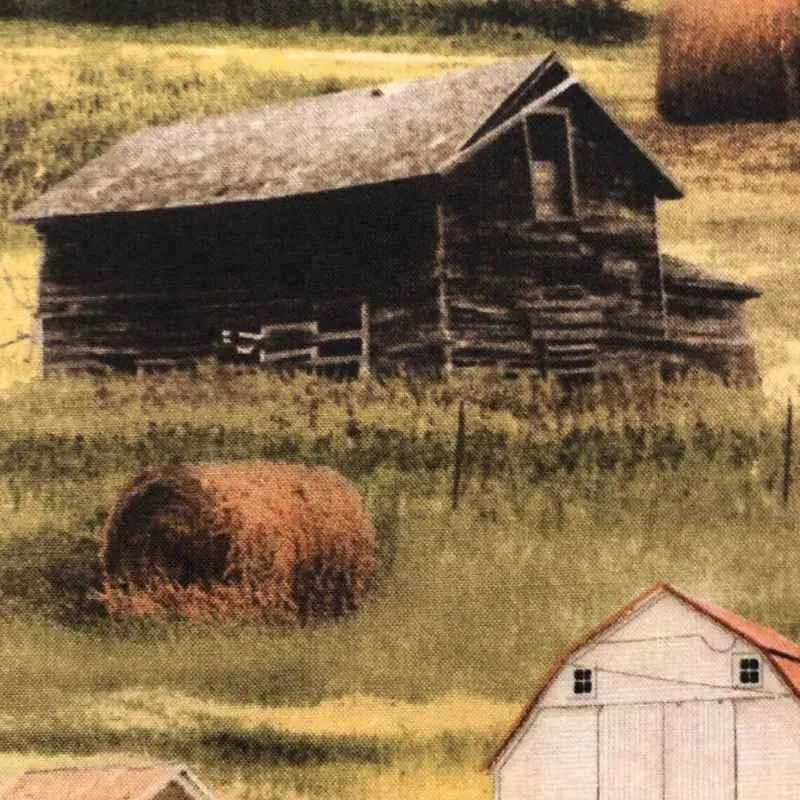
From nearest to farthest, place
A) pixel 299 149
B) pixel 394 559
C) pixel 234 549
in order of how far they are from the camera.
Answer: pixel 234 549, pixel 394 559, pixel 299 149

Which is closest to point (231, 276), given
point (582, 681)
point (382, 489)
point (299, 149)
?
point (299, 149)

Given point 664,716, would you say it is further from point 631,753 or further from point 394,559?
point 394,559

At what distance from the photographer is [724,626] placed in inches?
308

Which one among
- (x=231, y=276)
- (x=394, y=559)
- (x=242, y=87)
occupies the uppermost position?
(x=242, y=87)

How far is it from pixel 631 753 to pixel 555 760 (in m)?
0.27

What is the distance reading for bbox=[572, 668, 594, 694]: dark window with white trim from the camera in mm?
7922

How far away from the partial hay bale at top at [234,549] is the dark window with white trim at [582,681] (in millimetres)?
863

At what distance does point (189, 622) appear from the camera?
26.7ft

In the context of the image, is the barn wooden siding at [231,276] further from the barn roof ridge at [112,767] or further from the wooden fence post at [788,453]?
the barn roof ridge at [112,767]

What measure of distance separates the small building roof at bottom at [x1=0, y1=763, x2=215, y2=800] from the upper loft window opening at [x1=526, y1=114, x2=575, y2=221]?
2.63 metres

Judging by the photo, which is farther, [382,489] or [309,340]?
[309,340]

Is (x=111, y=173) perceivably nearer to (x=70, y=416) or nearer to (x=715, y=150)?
(x=70, y=416)

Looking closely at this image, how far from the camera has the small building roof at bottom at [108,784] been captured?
772 cm

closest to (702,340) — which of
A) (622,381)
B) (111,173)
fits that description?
(622,381)
